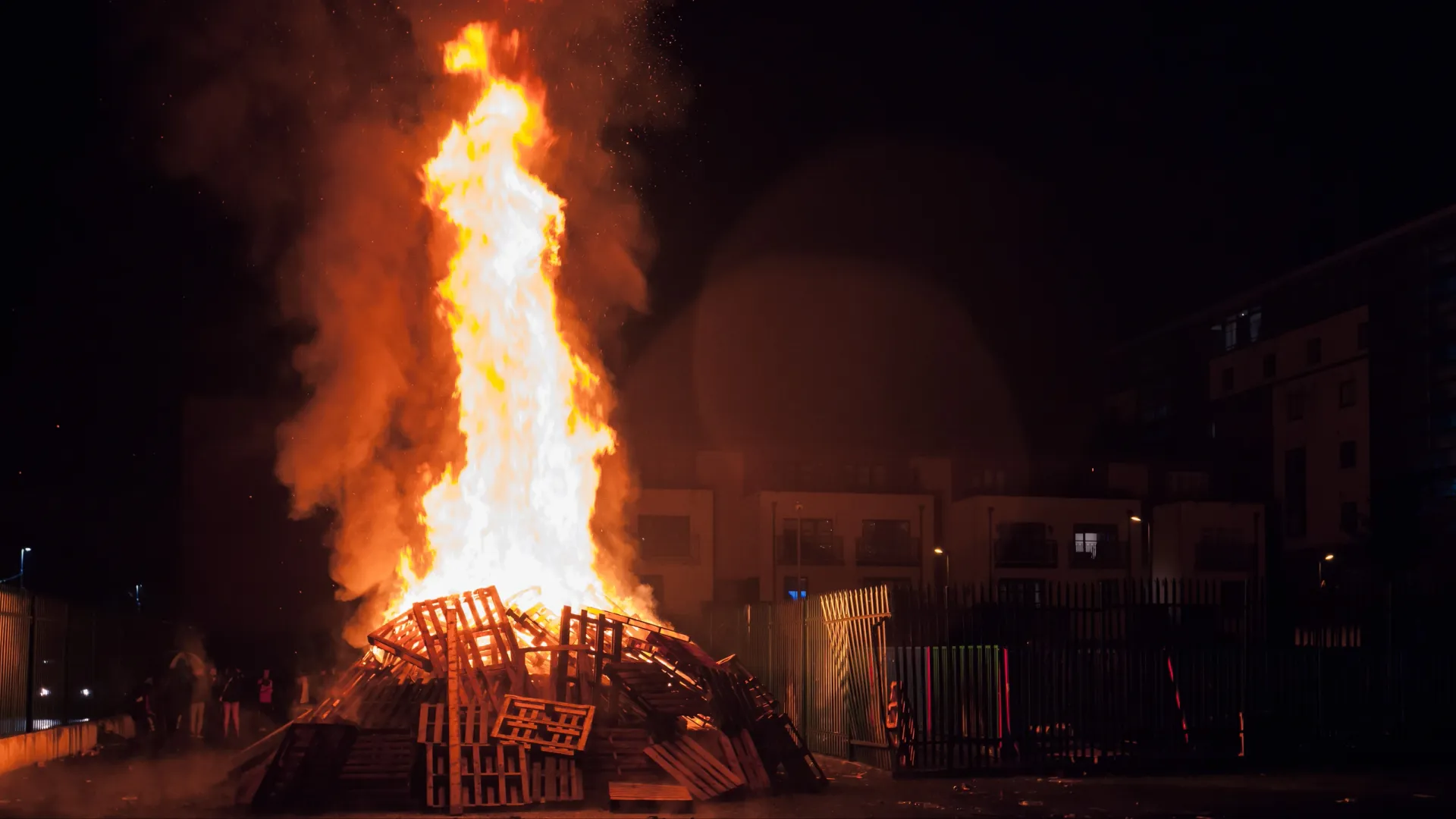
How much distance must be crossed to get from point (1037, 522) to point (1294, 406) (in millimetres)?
17402

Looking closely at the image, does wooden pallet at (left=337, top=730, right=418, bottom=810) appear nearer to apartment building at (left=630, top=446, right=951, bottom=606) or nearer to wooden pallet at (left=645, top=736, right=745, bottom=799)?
wooden pallet at (left=645, top=736, right=745, bottom=799)

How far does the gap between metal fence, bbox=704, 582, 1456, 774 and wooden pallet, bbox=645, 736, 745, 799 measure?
3447 millimetres

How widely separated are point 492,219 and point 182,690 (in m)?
11.7

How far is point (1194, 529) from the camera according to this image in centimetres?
6125

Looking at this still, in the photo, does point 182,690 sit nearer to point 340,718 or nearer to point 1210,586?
point 340,718

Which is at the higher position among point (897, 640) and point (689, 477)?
point (689, 477)

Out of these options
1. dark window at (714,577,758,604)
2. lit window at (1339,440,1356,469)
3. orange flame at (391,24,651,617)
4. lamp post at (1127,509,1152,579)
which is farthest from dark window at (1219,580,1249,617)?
lit window at (1339,440,1356,469)

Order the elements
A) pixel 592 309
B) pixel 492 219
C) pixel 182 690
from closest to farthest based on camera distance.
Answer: pixel 492 219, pixel 592 309, pixel 182 690

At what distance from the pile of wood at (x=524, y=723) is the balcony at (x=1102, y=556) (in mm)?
43959

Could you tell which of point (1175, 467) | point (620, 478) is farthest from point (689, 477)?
point (1175, 467)

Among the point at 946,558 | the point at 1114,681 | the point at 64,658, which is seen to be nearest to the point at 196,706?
the point at 64,658

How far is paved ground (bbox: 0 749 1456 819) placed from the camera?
1544cm

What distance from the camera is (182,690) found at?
2548cm

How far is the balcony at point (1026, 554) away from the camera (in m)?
59.3
